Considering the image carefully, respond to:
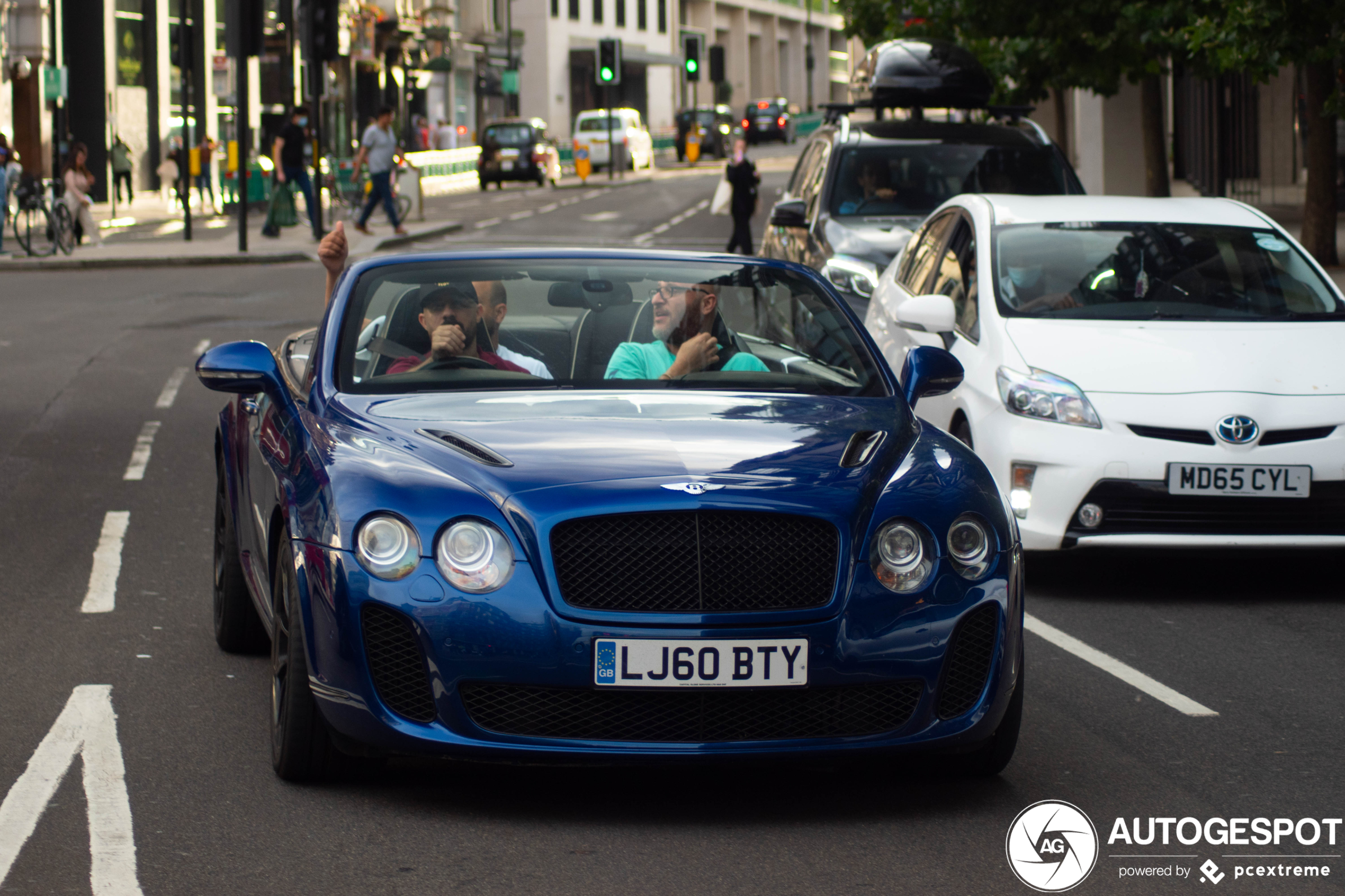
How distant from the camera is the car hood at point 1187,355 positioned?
25.2ft

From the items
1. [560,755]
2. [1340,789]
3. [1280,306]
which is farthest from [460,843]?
[1280,306]

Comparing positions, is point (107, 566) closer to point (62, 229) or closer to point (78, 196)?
point (62, 229)

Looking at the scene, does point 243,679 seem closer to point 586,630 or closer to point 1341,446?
point 586,630

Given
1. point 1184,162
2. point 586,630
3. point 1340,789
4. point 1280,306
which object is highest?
point 1184,162

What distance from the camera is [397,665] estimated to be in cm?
459

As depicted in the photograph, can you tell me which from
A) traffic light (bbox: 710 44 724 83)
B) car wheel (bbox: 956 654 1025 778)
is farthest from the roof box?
traffic light (bbox: 710 44 724 83)

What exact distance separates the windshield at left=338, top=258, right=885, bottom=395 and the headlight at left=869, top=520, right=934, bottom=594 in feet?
3.36

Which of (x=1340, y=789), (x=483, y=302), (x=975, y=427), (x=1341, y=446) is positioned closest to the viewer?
(x=1340, y=789)

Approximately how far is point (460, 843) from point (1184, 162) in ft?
126

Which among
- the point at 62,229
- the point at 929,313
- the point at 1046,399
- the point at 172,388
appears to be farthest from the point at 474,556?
the point at 62,229

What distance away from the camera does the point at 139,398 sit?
46.0ft

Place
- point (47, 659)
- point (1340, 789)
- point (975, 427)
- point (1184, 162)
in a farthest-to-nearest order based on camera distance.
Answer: point (1184, 162) < point (975, 427) < point (47, 659) < point (1340, 789)

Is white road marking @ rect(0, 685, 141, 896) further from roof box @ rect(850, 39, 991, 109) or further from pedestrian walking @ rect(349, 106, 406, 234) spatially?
pedestrian walking @ rect(349, 106, 406, 234)

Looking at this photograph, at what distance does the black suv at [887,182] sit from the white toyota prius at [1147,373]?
4270 millimetres
